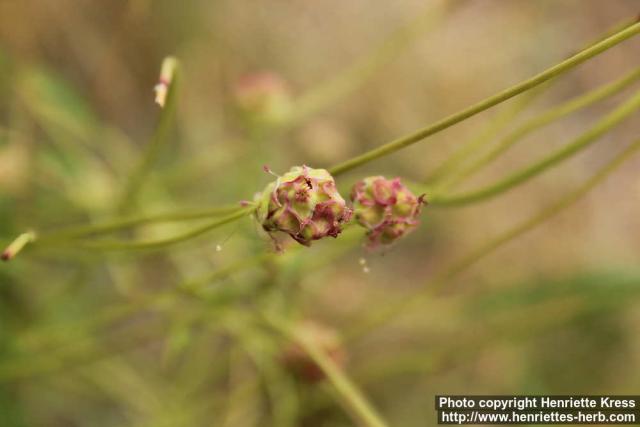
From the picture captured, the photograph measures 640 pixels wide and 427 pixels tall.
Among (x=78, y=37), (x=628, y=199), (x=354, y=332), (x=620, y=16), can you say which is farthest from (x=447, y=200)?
(x=620, y=16)

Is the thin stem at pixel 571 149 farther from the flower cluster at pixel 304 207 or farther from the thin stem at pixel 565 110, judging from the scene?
the flower cluster at pixel 304 207

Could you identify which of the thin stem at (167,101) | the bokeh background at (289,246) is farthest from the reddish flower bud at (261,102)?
the thin stem at (167,101)

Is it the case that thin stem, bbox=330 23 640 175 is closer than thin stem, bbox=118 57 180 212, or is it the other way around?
thin stem, bbox=330 23 640 175

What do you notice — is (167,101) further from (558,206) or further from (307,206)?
(558,206)

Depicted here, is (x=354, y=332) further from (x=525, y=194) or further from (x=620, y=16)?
(x=620, y=16)

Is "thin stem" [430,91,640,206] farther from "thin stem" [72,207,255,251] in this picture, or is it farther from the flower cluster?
"thin stem" [72,207,255,251]

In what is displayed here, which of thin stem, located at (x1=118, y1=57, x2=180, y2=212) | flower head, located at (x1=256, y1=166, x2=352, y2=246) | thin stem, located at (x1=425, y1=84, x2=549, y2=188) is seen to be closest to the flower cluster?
flower head, located at (x1=256, y1=166, x2=352, y2=246)

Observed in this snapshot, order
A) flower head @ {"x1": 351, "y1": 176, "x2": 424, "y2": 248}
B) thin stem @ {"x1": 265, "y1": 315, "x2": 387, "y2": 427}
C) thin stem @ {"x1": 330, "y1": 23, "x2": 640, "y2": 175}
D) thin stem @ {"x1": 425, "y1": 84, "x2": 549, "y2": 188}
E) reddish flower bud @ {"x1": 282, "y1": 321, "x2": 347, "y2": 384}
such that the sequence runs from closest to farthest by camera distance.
Answer: thin stem @ {"x1": 330, "y1": 23, "x2": 640, "y2": 175}, flower head @ {"x1": 351, "y1": 176, "x2": 424, "y2": 248}, thin stem @ {"x1": 265, "y1": 315, "x2": 387, "y2": 427}, thin stem @ {"x1": 425, "y1": 84, "x2": 549, "y2": 188}, reddish flower bud @ {"x1": 282, "y1": 321, "x2": 347, "y2": 384}

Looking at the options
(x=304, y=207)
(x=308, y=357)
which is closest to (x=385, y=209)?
(x=304, y=207)
